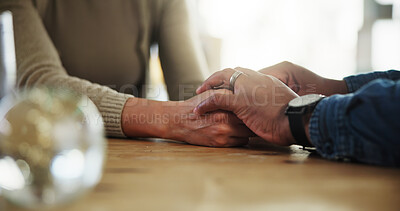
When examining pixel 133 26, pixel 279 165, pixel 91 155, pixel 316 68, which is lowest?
pixel 316 68

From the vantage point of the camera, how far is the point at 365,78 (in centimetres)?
91

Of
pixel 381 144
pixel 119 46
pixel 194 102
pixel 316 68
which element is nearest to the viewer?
pixel 381 144

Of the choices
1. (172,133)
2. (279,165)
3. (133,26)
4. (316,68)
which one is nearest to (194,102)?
(172,133)

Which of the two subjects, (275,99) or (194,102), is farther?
(194,102)

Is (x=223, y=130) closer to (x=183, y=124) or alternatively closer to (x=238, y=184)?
(x=183, y=124)

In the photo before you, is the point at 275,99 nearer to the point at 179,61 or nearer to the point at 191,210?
the point at 191,210

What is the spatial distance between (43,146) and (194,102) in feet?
1.84

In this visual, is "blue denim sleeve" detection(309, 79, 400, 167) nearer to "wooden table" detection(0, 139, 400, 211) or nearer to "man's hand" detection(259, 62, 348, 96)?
"wooden table" detection(0, 139, 400, 211)

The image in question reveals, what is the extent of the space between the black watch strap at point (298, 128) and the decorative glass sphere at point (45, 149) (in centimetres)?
42

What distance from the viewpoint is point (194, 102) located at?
0.86 metres

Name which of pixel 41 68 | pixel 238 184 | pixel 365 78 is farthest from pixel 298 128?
pixel 41 68

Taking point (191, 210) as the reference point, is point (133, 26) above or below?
above

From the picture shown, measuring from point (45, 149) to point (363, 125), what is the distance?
0.49m

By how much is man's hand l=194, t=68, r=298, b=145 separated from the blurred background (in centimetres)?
203
